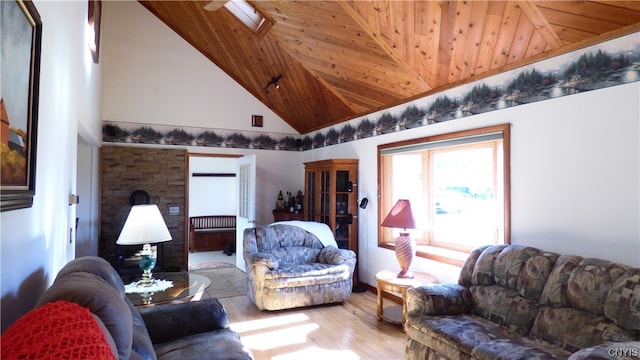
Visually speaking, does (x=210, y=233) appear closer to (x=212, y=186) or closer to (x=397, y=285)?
(x=212, y=186)

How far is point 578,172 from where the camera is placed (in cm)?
272

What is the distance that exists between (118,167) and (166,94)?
1.46 meters

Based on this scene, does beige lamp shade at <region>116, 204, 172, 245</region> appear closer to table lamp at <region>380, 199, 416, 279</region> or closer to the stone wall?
table lamp at <region>380, 199, 416, 279</region>

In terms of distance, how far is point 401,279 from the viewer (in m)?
3.68

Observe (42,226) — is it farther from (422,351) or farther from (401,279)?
(401,279)

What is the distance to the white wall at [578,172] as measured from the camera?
95.7 inches

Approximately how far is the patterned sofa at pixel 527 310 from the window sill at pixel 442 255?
1.98ft

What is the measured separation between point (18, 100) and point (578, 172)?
339 cm

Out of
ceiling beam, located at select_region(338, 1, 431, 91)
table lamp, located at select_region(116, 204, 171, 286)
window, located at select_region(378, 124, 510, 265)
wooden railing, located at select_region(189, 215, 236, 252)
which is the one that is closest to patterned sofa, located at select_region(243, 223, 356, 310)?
window, located at select_region(378, 124, 510, 265)

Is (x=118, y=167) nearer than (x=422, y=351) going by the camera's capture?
No

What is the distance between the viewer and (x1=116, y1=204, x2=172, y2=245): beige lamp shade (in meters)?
2.79

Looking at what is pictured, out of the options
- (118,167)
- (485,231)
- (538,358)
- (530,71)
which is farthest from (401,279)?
(118,167)

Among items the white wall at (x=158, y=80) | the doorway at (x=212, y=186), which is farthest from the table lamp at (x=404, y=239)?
the doorway at (x=212, y=186)

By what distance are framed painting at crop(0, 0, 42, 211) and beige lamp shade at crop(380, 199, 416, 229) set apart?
3095 millimetres
